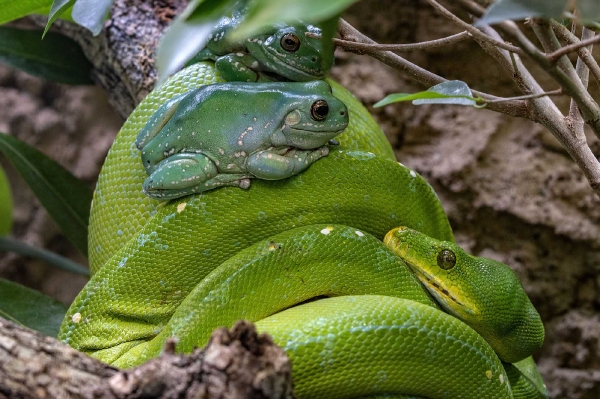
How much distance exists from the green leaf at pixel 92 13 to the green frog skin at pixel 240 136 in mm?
417

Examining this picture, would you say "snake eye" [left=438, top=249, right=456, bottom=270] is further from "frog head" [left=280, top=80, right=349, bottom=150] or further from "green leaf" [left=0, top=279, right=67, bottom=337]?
"green leaf" [left=0, top=279, right=67, bottom=337]

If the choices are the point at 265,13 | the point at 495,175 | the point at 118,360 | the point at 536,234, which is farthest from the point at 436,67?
the point at 265,13

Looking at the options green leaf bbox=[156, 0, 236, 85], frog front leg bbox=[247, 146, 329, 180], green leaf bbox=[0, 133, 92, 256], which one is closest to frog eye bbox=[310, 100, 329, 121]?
frog front leg bbox=[247, 146, 329, 180]

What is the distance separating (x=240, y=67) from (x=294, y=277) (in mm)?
822

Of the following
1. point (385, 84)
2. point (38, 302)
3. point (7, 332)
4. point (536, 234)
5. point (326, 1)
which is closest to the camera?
point (326, 1)

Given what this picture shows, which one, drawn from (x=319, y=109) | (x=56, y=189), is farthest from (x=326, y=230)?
(x=56, y=189)

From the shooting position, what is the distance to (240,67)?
2.05 m

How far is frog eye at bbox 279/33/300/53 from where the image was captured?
1918 millimetres

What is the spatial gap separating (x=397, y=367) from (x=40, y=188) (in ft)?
7.97

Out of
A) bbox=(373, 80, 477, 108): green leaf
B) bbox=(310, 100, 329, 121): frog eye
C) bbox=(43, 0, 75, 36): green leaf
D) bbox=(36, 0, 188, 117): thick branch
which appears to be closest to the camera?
bbox=(373, 80, 477, 108): green leaf

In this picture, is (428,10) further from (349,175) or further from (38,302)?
(38,302)

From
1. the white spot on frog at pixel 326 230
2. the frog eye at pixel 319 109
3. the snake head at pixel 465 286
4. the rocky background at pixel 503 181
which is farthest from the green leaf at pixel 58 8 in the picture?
the rocky background at pixel 503 181

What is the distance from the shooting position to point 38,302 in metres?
2.62

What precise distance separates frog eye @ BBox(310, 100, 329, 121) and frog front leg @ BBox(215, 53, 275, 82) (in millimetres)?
420
